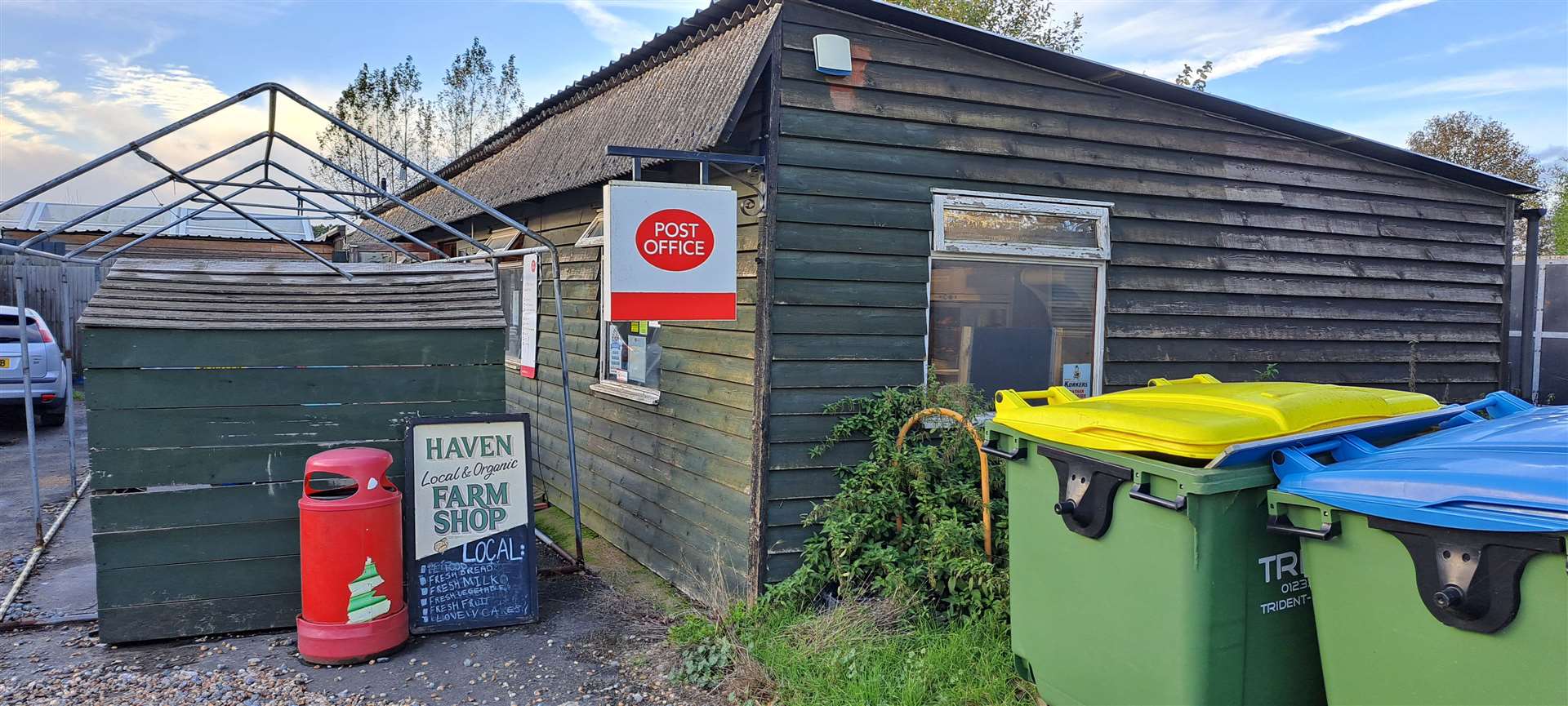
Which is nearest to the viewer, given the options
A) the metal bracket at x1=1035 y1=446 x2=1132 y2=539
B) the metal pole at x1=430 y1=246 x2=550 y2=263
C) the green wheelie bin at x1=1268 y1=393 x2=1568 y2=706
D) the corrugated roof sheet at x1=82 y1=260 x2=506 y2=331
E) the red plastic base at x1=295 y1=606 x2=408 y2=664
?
the green wheelie bin at x1=1268 y1=393 x2=1568 y2=706

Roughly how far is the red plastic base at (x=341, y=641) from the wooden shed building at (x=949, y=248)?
169 centimetres

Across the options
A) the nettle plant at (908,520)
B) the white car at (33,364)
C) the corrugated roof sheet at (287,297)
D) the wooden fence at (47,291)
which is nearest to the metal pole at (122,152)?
the corrugated roof sheet at (287,297)

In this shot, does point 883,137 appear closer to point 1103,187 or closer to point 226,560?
point 1103,187

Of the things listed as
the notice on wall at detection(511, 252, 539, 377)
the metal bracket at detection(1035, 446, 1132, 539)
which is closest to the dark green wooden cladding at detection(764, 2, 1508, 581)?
the metal bracket at detection(1035, 446, 1132, 539)

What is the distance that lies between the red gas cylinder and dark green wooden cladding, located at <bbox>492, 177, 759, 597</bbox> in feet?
5.45

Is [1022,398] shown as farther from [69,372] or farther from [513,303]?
[69,372]

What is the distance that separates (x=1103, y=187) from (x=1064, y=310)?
0.78 m

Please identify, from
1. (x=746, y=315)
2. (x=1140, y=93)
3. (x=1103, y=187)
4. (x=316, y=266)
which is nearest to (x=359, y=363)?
(x=316, y=266)

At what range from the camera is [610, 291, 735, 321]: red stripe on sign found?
177 inches

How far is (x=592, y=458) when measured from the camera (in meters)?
7.23

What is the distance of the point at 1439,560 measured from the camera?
2.60 m

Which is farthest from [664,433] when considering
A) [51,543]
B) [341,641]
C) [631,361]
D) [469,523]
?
[51,543]

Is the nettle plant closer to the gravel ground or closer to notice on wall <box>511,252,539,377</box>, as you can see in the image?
the gravel ground

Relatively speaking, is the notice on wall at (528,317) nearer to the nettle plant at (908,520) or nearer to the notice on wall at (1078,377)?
the nettle plant at (908,520)
